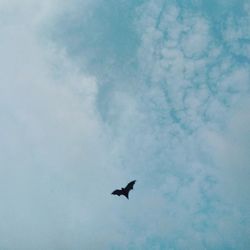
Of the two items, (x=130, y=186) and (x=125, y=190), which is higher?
(x=130, y=186)

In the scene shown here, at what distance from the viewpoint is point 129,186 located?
29750 millimetres
